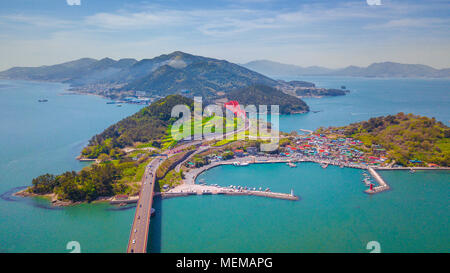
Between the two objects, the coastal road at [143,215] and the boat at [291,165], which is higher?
the boat at [291,165]

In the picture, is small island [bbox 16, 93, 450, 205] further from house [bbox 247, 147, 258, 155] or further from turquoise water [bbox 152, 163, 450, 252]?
turquoise water [bbox 152, 163, 450, 252]

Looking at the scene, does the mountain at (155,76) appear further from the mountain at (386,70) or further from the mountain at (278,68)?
the mountain at (278,68)

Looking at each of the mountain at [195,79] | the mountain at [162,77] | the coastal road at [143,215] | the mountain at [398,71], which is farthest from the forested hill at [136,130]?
the mountain at [398,71]

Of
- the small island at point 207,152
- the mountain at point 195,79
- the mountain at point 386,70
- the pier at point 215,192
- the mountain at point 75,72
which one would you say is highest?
the mountain at point 386,70

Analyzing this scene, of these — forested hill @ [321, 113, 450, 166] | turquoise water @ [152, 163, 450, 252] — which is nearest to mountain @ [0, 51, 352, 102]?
forested hill @ [321, 113, 450, 166]

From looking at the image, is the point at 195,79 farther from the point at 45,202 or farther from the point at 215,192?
the point at 45,202

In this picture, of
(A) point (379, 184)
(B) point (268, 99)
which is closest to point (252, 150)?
(A) point (379, 184)
